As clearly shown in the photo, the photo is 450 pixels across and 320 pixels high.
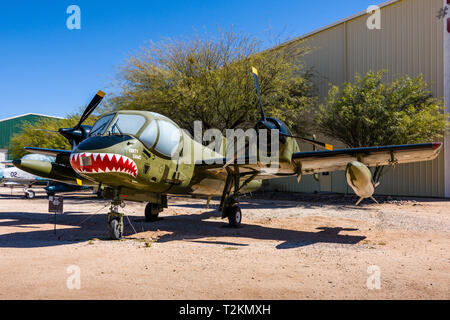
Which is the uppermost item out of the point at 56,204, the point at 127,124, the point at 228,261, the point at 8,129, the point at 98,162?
the point at 8,129

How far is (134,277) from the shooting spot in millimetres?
5160

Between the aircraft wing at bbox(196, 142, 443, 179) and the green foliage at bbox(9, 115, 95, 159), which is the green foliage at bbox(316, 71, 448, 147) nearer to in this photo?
the aircraft wing at bbox(196, 142, 443, 179)

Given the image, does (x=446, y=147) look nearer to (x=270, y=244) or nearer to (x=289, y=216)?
(x=289, y=216)

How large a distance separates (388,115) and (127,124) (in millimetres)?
16376

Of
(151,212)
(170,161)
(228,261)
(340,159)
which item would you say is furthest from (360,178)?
(151,212)

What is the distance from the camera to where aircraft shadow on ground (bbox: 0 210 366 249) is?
8.43 metres

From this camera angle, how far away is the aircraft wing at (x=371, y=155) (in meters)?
8.91

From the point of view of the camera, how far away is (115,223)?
8.44 metres

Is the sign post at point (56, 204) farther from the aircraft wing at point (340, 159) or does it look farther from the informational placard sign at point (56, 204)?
the aircraft wing at point (340, 159)

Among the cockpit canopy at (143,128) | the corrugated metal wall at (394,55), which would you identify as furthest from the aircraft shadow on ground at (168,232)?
the corrugated metal wall at (394,55)

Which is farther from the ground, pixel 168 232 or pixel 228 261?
pixel 228 261

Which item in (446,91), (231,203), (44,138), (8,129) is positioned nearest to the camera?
(231,203)

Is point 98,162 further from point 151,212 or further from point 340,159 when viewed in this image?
point 340,159

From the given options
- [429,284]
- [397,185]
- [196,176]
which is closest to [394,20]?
[397,185]
